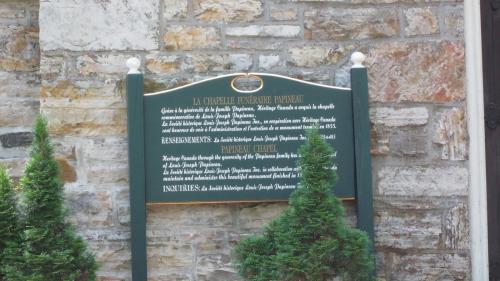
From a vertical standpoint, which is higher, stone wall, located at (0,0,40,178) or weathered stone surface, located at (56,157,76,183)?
stone wall, located at (0,0,40,178)

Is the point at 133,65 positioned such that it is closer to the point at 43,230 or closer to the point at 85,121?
the point at 85,121

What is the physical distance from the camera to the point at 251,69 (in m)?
3.93

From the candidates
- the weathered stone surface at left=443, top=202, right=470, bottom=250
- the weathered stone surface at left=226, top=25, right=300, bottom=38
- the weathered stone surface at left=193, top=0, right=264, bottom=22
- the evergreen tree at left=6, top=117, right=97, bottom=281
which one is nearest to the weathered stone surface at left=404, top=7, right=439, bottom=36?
the weathered stone surface at left=226, top=25, right=300, bottom=38

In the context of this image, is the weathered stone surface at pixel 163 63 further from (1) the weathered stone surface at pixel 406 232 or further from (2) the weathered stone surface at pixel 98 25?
(1) the weathered stone surface at pixel 406 232

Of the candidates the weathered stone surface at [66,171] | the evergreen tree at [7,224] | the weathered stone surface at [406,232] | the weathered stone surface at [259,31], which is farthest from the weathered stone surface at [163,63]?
the weathered stone surface at [406,232]

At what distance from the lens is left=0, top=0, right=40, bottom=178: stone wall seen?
426 cm

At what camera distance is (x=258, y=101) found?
12.5 feet

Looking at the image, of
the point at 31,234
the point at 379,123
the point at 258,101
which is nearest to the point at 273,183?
the point at 258,101

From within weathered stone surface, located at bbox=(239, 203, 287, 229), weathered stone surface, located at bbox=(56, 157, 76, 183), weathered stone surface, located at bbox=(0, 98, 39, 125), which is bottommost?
weathered stone surface, located at bbox=(239, 203, 287, 229)

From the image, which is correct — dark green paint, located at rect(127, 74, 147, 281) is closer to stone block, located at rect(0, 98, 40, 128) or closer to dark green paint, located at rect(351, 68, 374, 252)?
stone block, located at rect(0, 98, 40, 128)

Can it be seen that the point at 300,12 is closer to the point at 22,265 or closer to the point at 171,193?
the point at 171,193

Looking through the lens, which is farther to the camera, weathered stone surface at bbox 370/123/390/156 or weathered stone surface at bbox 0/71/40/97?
weathered stone surface at bbox 0/71/40/97

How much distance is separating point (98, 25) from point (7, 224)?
4.11 ft

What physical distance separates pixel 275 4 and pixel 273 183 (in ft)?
3.35
